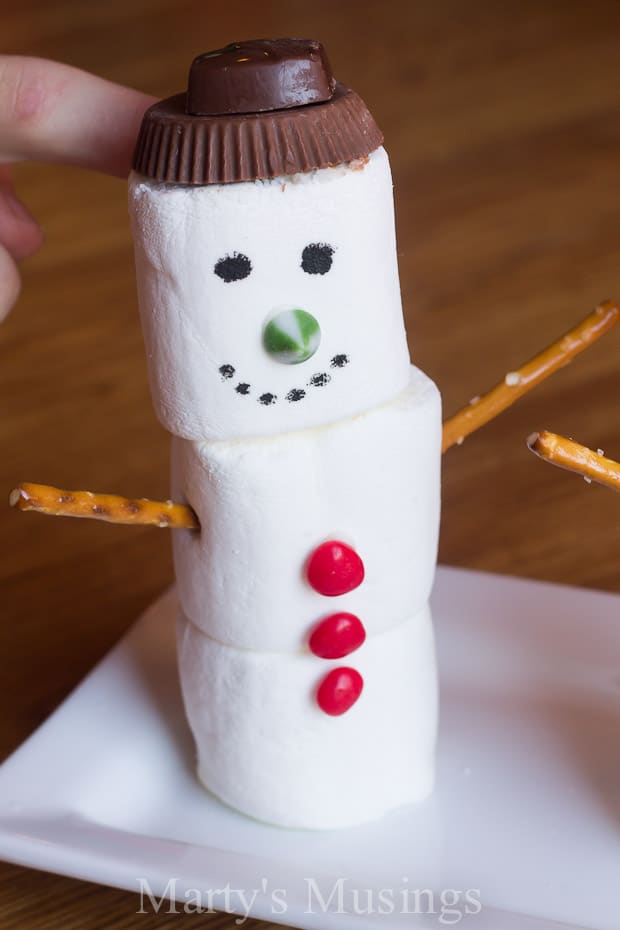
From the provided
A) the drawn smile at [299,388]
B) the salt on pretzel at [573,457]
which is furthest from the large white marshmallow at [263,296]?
the salt on pretzel at [573,457]

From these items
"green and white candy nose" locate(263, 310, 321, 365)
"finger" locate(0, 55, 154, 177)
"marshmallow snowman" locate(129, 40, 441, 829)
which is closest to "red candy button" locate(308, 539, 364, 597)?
"marshmallow snowman" locate(129, 40, 441, 829)

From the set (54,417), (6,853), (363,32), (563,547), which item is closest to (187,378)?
(6,853)

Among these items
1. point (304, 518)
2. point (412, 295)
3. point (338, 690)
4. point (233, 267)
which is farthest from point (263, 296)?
point (412, 295)

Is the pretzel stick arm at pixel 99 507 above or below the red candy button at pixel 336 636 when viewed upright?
above

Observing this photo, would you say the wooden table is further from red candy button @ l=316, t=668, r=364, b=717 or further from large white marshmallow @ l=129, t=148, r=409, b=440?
large white marshmallow @ l=129, t=148, r=409, b=440

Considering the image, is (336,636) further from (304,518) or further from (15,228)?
(15,228)

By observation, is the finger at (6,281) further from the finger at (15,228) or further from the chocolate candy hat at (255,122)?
the chocolate candy hat at (255,122)
